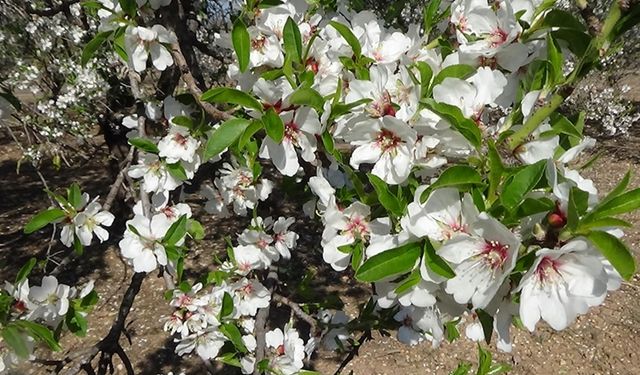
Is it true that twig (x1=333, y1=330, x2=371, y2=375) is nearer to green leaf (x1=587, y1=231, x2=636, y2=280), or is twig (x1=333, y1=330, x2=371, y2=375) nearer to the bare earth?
green leaf (x1=587, y1=231, x2=636, y2=280)

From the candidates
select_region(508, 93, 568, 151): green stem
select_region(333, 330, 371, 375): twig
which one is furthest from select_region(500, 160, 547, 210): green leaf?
select_region(333, 330, 371, 375): twig

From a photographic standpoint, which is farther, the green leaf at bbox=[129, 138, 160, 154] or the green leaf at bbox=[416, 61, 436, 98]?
the green leaf at bbox=[129, 138, 160, 154]

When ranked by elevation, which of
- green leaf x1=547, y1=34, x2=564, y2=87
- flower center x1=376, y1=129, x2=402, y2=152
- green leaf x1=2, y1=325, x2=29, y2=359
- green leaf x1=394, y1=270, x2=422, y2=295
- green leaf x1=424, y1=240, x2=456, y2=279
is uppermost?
green leaf x1=547, y1=34, x2=564, y2=87

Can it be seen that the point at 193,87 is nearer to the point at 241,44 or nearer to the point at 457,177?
the point at 241,44

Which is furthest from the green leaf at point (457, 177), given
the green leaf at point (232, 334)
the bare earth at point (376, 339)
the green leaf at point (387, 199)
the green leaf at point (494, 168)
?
the bare earth at point (376, 339)

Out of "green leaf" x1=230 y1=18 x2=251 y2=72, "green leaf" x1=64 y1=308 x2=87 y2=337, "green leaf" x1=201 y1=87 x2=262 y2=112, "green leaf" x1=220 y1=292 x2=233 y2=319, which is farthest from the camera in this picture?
"green leaf" x1=220 y1=292 x2=233 y2=319

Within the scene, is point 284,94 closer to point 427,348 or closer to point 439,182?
point 439,182

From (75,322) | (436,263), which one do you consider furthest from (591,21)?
(75,322)
